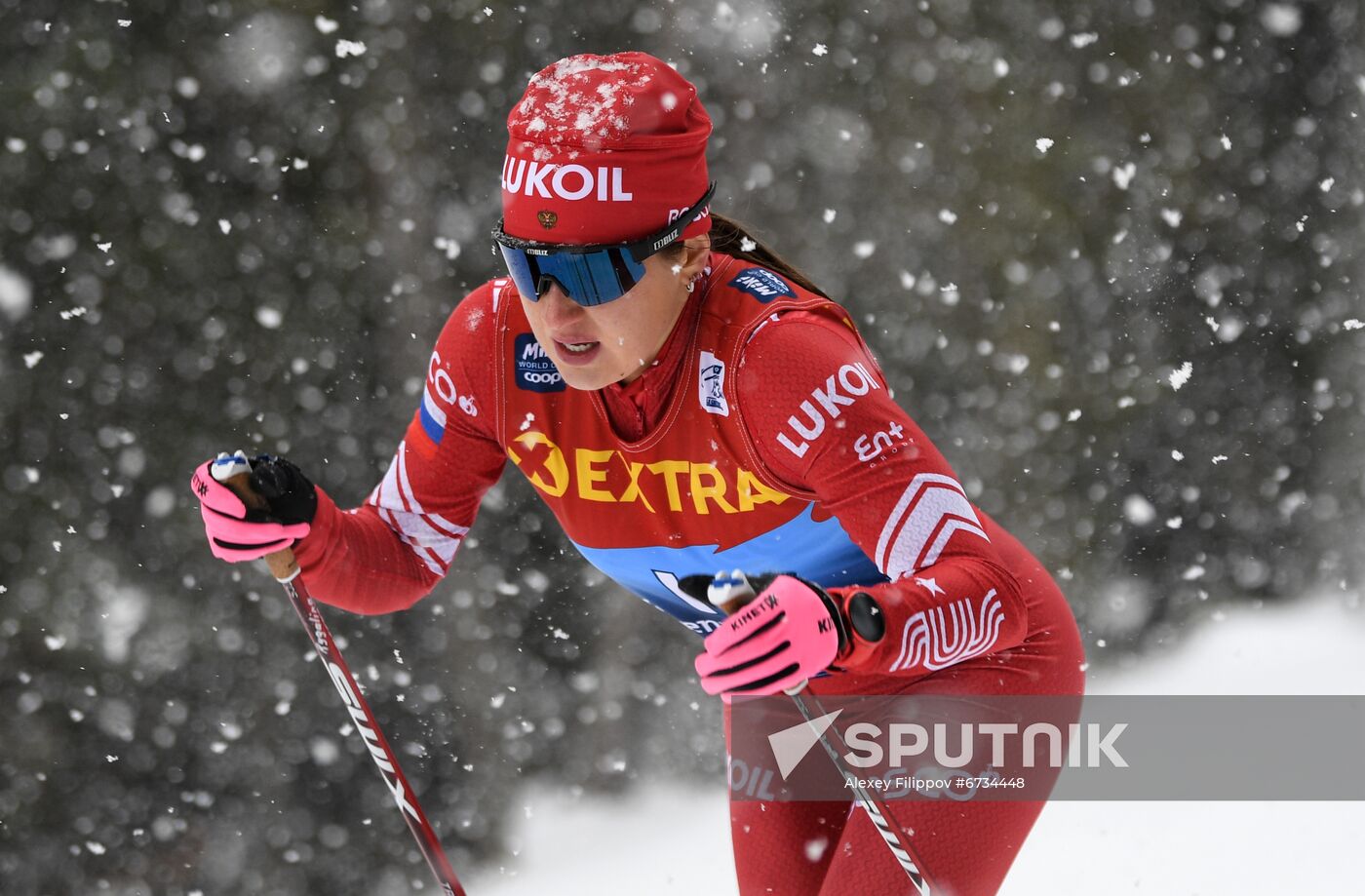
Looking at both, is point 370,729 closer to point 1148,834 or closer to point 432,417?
point 432,417

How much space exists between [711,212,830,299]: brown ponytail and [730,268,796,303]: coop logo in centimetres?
10

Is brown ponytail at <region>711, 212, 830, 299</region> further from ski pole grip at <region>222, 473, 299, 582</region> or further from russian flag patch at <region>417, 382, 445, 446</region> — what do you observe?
ski pole grip at <region>222, 473, 299, 582</region>

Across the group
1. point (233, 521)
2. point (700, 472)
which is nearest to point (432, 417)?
point (233, 521)

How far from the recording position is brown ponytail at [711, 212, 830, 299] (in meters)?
2.02

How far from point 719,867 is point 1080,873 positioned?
1.02m

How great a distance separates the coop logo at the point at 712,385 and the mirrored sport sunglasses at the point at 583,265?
5.9 inches

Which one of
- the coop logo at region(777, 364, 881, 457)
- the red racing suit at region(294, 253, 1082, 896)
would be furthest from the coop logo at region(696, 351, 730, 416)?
the coop logo at region(777, 364, 881, 457)

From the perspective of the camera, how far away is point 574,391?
195 centimetres

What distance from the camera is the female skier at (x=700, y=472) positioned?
1681mm

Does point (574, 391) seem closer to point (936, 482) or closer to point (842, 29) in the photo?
point (936, 482)

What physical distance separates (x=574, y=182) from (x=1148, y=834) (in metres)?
2.90

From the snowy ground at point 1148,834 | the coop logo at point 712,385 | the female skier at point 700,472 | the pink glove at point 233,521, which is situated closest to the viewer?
the female skier at point 700,472

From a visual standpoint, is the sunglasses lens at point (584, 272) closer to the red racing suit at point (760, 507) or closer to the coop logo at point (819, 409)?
the red racing suit at point (760, 507)

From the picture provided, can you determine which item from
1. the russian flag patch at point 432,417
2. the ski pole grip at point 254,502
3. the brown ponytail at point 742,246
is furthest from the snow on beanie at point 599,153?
the ski pole grip at point 254,502
